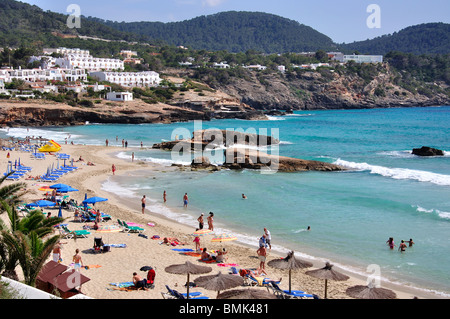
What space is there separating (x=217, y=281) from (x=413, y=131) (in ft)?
197

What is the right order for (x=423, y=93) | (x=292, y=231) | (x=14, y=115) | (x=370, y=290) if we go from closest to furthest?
(x=370, y=290)
(x=292, y=231)
(x=14, y=115)
(x=423, y=93)

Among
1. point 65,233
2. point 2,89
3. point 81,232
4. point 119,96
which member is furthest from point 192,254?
point 2,89

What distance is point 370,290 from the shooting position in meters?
9.25

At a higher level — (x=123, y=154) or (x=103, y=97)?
(x=103, y=97)

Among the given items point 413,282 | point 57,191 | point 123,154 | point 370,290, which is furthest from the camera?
point 123,154

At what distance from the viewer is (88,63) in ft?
314

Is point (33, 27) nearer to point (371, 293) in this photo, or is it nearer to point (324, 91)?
point (324, 91)

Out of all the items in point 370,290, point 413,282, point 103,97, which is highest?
point 103,97

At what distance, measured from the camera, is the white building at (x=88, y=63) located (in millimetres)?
89625

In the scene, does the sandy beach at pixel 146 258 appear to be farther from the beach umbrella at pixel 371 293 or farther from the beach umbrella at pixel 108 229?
the beach umbrella at pixel 371 293

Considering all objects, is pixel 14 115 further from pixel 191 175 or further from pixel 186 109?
pixel 191 175

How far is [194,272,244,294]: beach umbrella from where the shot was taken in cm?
942

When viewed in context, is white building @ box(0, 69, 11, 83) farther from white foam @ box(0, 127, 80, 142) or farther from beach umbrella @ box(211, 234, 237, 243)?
beach umbrella @ box(211, 234, 237, 243)

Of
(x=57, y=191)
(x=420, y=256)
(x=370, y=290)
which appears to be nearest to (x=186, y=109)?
(x=57, y=191)
